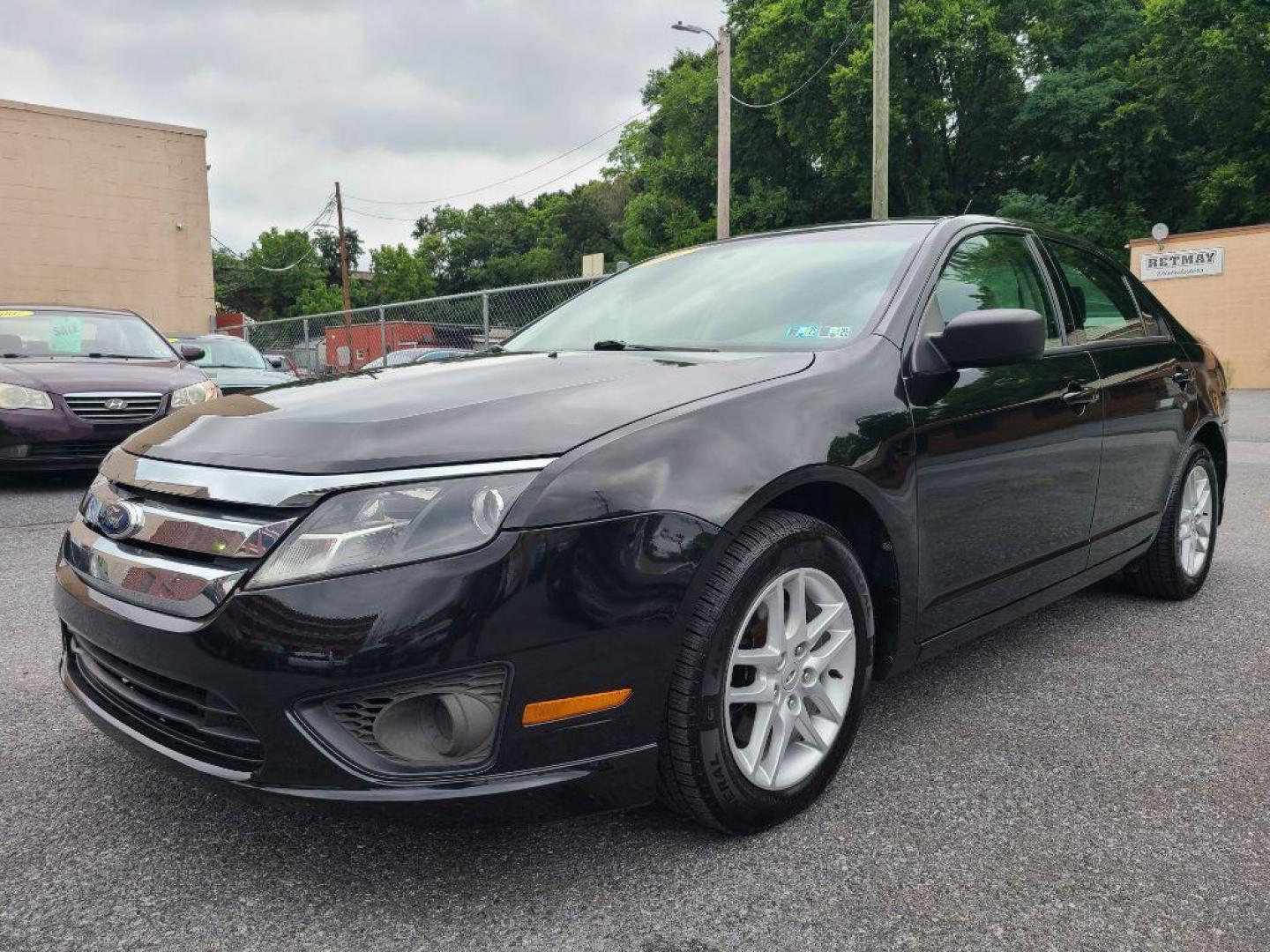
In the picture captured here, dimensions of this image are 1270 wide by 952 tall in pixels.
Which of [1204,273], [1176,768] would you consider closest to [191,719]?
[1176,768]

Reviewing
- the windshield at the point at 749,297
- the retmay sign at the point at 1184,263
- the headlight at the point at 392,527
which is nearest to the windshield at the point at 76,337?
the windshield at the point at 749,297

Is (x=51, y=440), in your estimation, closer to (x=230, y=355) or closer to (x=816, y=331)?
(x=230, y=355)

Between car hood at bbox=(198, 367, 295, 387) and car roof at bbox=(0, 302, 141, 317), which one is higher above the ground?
car roof at bbox=(0, 302, 141, 317)

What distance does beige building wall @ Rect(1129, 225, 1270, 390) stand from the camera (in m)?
23.2

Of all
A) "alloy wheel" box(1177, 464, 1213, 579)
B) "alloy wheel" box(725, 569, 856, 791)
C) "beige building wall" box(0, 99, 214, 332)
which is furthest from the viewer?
"beige building wall" box(0, 99, 214, 332)

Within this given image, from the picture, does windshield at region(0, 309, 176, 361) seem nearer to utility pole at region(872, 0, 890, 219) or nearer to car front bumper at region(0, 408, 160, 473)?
car front bumper at region(0, 408, 160, 473)

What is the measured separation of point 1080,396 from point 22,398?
630 centimetres

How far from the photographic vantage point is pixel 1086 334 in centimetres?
338

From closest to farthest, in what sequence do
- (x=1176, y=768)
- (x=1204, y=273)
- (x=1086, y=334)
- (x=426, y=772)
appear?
(x=426, y=772) → (x=1176, y=768) → (x=1086, y=334) → (x=1204, y=273)

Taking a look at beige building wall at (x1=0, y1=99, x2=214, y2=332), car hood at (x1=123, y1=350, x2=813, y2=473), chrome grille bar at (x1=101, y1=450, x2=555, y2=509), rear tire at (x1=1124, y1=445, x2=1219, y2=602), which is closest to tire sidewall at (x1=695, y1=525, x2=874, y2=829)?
car hood at (x1=123, y1=350, x2=813, y2=473)

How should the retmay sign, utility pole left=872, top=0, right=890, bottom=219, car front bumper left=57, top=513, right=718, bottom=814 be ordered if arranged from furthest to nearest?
the retmay sign < utility pole left=872, top=0, right=890, bottom=219 < car front bumper left=57, top=513, right=718, bottom=814

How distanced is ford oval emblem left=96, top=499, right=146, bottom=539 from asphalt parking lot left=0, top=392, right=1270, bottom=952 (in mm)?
480

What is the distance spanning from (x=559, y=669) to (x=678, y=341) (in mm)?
1322

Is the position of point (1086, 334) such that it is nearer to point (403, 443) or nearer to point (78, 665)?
point (403, 443)
